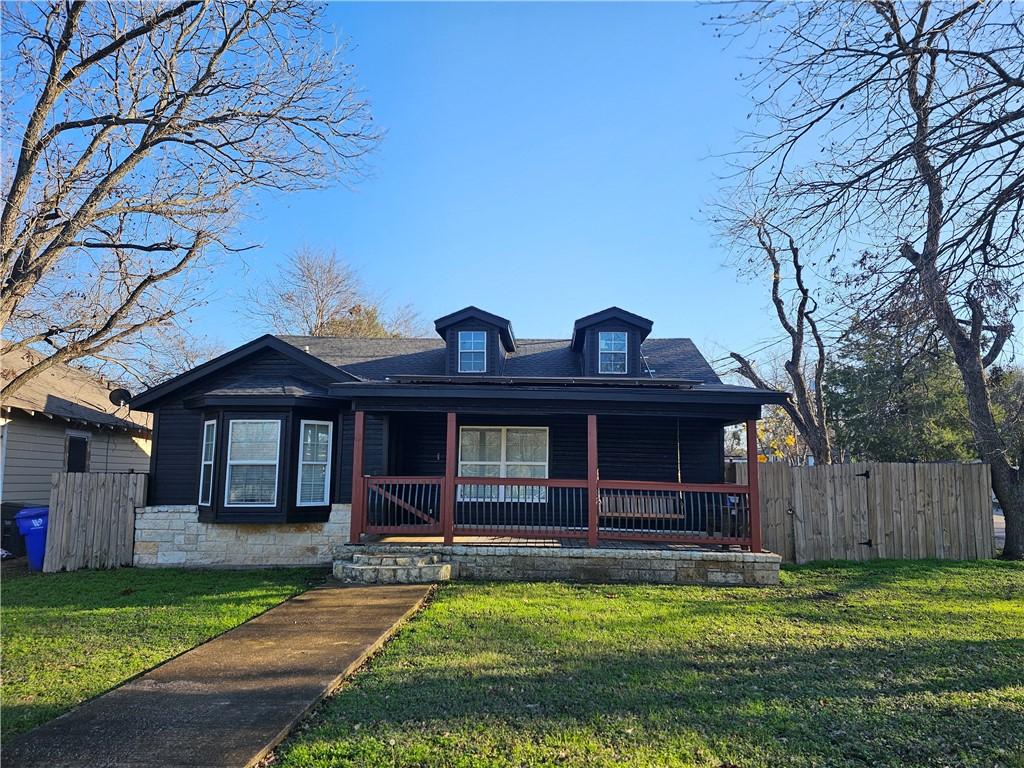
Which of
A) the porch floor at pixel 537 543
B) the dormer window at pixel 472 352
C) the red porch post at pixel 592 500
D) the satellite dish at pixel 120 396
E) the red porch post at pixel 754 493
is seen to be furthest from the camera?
the dormer window at pixel 472 352

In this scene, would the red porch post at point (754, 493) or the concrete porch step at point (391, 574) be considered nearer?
the concrete porch step at point (391, 574)

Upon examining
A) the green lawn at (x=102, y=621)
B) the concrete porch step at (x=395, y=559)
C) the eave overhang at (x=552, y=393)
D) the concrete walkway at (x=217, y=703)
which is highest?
the eave overhang at (x=552, y=393)

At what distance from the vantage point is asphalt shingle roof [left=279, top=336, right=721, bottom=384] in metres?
12.4

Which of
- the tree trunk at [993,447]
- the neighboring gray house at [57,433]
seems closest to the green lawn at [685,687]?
the tree trunk at [993,447]

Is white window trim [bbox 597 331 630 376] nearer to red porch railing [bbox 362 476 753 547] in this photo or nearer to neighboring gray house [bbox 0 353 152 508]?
red porch railing [bbox 362 476 753 547]

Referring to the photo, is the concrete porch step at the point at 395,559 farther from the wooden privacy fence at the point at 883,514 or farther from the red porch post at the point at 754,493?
the wooden privacy fence at the point at 883,514

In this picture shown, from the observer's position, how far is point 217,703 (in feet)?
13.4

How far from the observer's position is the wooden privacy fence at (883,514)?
10391 mm

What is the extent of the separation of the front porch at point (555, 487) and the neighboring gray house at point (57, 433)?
24.4ft

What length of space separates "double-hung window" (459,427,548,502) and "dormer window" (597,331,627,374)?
2.02 m

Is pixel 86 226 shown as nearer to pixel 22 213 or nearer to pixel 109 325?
pixel 22 213

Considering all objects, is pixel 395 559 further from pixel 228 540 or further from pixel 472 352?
pixel 472 352

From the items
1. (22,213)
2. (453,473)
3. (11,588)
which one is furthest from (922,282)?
(22,213)

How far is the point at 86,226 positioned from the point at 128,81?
8.64ft
